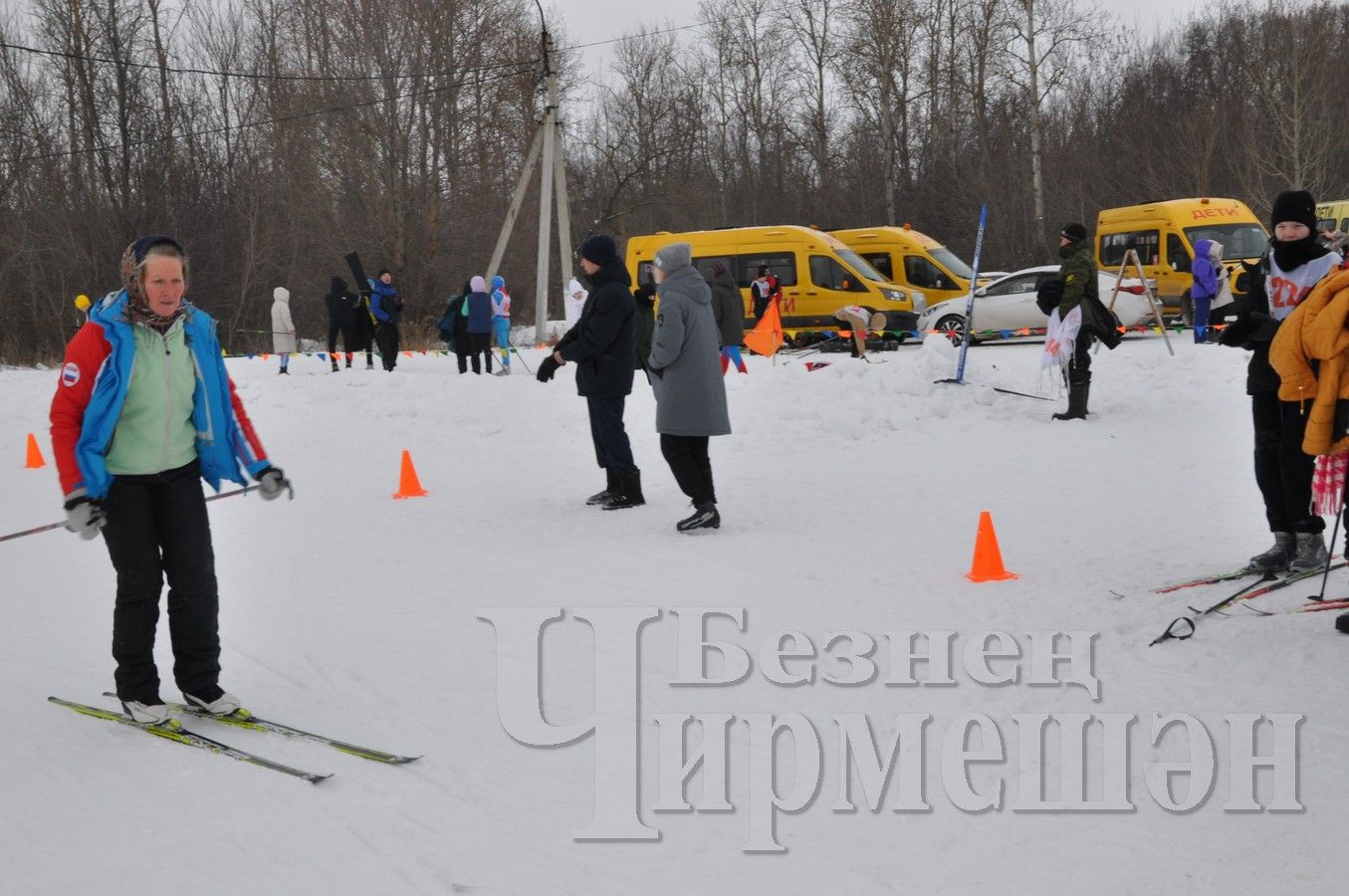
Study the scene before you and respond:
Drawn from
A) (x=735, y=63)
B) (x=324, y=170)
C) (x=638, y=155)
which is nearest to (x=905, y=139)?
(x=735, y=63)

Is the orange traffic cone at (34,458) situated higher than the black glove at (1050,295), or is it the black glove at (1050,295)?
Answer: the black glove at (1050,295)

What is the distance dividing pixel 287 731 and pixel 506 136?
114 feet

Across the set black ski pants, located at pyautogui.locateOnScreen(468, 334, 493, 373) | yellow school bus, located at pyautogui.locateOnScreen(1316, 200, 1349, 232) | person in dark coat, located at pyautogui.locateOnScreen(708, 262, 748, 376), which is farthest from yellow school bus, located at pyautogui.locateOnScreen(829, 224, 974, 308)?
person in dark coat, located at pyautogui.locateOnScreen(708, 262, 748, 376)

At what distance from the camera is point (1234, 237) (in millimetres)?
21750

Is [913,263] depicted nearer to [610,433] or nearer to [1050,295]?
[1050,295]

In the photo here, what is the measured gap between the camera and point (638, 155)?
5009cm

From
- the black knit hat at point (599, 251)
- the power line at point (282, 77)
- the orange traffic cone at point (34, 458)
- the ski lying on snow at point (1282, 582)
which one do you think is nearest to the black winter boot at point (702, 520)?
the black knit hat at point (599, 251)

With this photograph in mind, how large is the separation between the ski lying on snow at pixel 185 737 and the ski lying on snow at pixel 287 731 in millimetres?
126

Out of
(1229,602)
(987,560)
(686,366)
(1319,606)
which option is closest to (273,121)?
(686,366)

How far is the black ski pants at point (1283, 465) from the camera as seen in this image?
5.32m

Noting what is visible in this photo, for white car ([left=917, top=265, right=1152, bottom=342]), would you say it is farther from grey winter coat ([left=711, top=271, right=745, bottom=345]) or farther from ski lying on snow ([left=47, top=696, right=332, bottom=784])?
ski lying on snow ([left=47, top=696, right=332, bottom=784])

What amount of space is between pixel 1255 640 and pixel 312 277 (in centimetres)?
3517

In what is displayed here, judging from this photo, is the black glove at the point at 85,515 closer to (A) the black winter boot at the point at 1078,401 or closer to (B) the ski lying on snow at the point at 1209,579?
(B) the ski lying on snow at the point at 1209,579

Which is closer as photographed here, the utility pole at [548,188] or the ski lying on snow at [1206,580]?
the ski lying on snow at [1206,580]
